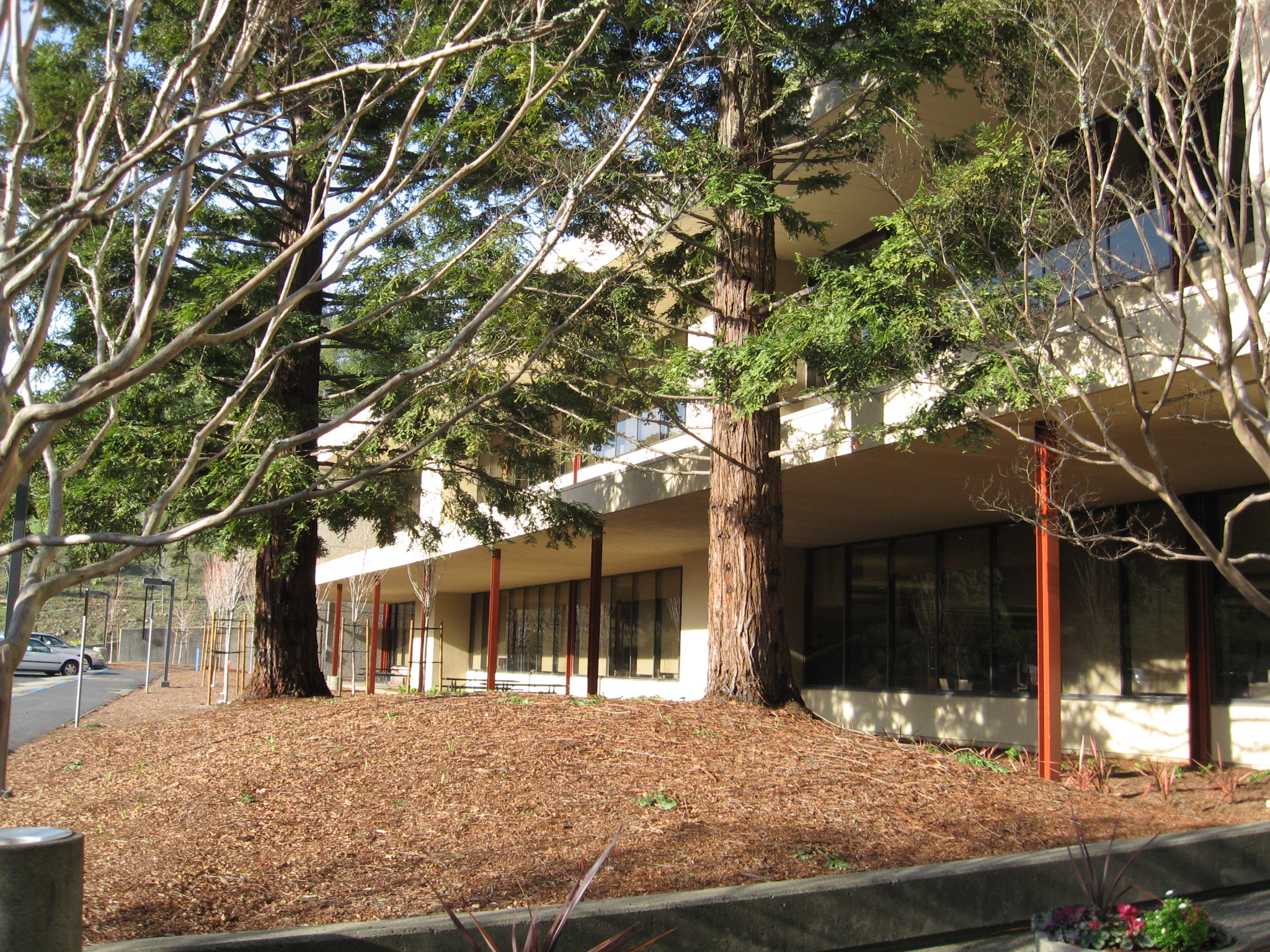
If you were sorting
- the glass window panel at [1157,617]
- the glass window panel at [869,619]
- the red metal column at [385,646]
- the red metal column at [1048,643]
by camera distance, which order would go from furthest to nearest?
the red metal column at [385,646], the glass window panel at [869,619], the glass window panel at [1157,617], the red metal column at [1048,643]

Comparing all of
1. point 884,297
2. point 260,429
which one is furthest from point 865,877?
point 260,429

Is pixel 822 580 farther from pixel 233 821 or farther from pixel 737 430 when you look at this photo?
pixel 233 821

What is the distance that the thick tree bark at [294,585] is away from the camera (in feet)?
47.5

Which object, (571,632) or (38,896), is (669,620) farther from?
(38,896)

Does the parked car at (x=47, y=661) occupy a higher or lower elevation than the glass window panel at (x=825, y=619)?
lower

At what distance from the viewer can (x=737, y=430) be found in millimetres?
10891

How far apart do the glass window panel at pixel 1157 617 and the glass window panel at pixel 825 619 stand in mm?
5894

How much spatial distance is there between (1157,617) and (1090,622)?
98 centimetres

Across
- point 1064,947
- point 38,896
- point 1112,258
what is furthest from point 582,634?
point 38,896

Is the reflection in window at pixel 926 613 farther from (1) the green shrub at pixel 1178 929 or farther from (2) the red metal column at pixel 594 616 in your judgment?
(1) the green shrub at pixel 1178 929

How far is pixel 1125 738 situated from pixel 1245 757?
1.60m

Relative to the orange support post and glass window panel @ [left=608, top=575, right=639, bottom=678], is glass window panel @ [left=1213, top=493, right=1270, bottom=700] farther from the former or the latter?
the orange support post

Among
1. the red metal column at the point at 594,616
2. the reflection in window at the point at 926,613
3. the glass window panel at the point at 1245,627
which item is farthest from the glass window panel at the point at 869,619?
the glass window panel at the point at 1245,627

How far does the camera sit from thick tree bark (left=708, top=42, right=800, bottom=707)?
10445 millimetres
